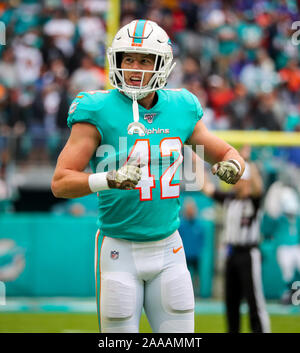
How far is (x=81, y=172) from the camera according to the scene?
9.70 ft

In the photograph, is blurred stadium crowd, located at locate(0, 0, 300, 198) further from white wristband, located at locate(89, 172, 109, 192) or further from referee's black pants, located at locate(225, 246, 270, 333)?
white wristband, located at locate(89, 172, 109, 192)

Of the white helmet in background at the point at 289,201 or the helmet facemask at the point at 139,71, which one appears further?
the white helmet in background at the point at 289,201

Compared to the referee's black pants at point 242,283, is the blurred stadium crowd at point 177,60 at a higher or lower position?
higher

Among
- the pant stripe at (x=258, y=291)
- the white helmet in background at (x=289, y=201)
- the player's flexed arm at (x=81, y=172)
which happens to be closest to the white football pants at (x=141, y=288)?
the player's flexed arm at (x=81, y=172)

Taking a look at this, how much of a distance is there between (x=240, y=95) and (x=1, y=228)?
4.12 m

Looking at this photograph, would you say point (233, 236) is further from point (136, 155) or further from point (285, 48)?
point (285, 48)

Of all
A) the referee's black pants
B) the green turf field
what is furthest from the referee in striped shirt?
the green turf field

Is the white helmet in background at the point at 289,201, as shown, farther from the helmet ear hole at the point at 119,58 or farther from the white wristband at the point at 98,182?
the white wristband at the point at 98,182

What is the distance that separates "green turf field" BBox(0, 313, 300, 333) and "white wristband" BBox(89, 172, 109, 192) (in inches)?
131

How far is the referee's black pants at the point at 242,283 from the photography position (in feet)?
18.0

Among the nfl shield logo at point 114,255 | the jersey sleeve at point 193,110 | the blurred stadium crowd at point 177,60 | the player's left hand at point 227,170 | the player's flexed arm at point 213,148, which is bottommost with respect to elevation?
the nfl shield logo at point 114,255

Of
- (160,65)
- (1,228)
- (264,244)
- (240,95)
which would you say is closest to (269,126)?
(240,95)

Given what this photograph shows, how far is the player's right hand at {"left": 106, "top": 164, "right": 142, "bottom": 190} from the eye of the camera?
2.74 meters

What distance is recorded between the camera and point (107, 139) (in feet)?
9.92
